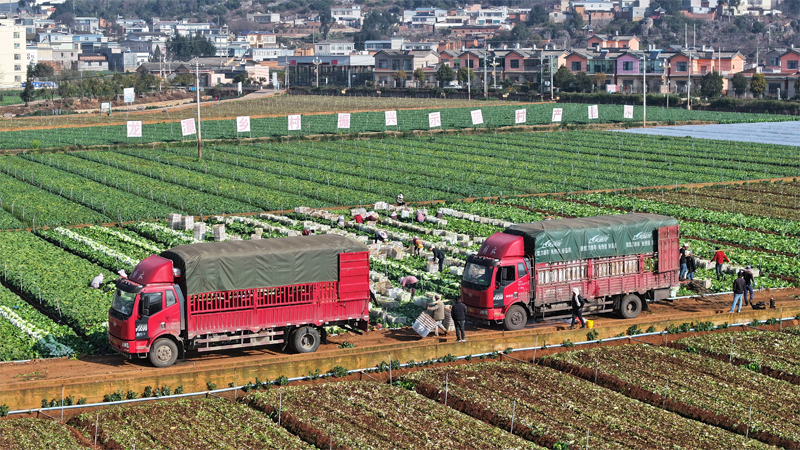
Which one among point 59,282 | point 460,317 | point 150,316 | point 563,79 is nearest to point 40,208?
point 59,282

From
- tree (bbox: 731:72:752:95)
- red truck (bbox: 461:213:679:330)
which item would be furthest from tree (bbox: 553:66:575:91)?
red truck (bbox: 461:213:679:330)

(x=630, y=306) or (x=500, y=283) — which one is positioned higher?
(x=500, y=283)

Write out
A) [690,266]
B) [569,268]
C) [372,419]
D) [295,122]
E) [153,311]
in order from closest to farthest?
[372,419] → [153,311] → [569,268] → [690,266] → [295,122]

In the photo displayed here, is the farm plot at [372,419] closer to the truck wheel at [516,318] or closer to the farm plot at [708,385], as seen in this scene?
the farm plot at [708,385]

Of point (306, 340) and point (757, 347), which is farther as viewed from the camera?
point (757, 347)

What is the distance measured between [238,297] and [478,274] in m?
7.63

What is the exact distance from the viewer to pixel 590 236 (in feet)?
117

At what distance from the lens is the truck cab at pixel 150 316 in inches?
1183

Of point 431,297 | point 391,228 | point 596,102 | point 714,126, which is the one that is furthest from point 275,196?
point 596,102

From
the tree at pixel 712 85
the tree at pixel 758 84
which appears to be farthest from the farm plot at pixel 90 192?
the tree at pixel 758 84

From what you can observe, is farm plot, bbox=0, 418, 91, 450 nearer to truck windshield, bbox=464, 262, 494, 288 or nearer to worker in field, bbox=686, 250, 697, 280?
truck windshield, bbox=464, 262, 494, 288

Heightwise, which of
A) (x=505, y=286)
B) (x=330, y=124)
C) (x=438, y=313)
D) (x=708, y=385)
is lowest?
(x=708, y=385)

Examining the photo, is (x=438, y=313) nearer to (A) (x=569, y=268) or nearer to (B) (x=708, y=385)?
(A) (x=569, y=268)

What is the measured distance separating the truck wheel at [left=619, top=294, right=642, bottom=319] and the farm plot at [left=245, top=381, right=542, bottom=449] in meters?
10.3
